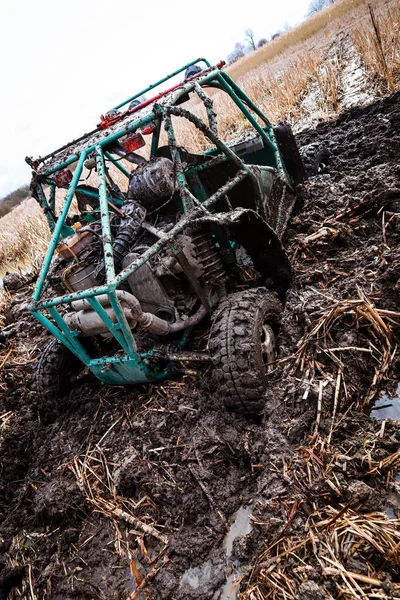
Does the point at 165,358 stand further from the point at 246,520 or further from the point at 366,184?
the point at 366,184

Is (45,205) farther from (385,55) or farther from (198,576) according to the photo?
(385,55)

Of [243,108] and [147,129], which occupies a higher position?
[147,129]

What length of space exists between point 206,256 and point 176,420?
1.07m

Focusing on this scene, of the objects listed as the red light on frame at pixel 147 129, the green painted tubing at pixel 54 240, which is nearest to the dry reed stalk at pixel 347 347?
the green painted tubing at pixel 54 240

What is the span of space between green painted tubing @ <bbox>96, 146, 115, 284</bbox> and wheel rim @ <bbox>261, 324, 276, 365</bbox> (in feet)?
3.35

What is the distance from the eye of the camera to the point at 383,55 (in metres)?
6.65

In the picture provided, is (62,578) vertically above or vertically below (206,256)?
below

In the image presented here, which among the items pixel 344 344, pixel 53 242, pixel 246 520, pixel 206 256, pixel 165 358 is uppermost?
pixel 53 242

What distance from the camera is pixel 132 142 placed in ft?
8.41

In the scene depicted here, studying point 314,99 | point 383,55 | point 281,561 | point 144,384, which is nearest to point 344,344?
point 281,561

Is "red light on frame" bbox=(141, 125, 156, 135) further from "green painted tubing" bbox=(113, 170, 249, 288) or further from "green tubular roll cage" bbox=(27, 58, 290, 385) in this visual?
"green painted tubing" bbox=(113, 170, 249, 288)

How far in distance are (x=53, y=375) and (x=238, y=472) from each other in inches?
64.3

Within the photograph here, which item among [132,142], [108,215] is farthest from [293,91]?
[108,215]

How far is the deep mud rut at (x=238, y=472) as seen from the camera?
1.56 metres
